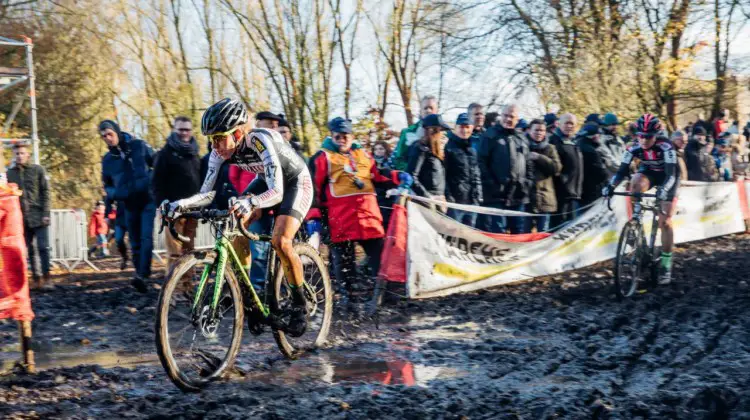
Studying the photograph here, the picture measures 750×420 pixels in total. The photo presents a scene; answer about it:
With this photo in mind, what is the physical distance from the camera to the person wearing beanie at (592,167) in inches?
499

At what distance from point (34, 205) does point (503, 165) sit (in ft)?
20.4

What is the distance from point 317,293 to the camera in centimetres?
→ 700

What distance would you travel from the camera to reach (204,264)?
5.67m

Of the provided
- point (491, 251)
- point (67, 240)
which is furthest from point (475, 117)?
point (67, 240)

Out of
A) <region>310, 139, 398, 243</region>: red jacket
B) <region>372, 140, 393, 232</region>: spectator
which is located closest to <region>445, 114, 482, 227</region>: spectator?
<region>372, 140, 393, 232</region>: spectator

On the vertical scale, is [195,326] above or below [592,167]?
below

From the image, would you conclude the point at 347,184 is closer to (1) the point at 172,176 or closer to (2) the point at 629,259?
(1) the point at 172,176

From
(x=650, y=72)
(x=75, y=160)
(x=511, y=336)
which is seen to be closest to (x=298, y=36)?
(x=650, y=72)

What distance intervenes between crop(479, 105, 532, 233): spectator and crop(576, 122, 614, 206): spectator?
1819mm

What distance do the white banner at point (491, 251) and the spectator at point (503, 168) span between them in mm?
603

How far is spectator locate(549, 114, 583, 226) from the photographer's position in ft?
39.7

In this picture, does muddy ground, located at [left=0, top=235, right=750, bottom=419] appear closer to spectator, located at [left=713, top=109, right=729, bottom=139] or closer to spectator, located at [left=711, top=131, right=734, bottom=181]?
spectator, located at [left=711, top=131, right=734, bottom=181]

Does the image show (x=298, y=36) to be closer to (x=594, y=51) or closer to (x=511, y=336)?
(x=594, y=51)

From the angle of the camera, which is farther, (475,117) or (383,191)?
(475,117)
